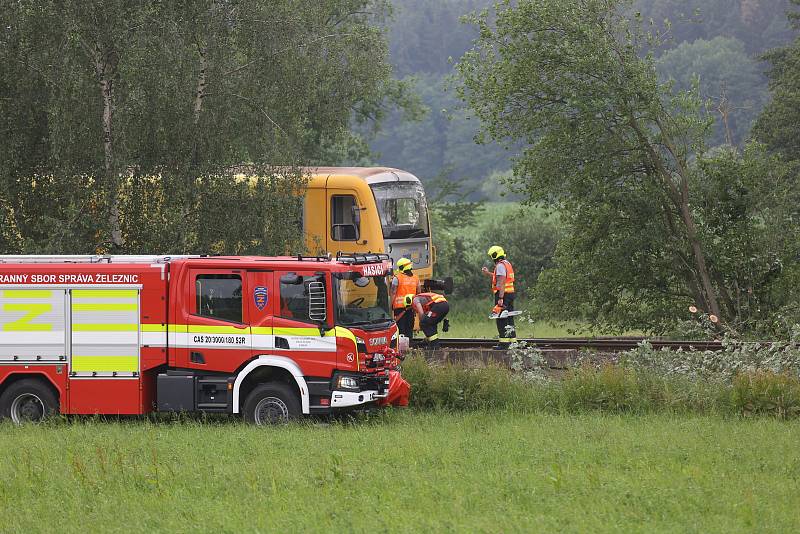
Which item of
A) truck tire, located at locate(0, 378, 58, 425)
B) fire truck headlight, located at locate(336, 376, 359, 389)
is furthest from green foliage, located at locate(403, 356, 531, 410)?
truck tire, located at locate(0, 378, 58, 425)

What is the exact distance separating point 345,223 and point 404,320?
433 centimetres

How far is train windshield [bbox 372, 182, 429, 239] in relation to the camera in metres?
23.0

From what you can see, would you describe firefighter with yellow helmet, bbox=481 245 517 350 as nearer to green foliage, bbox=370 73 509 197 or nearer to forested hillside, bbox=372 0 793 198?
forested hillside, bbox=372 0 793 198

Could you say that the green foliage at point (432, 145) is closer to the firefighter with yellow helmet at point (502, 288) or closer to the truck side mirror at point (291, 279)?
the firefighter with yellow helmet at point (502, 288)

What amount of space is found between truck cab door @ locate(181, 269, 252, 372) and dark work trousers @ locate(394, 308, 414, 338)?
4651mm

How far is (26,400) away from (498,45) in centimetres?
1235

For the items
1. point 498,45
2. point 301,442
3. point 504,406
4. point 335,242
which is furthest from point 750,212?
point 301,442

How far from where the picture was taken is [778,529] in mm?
9102

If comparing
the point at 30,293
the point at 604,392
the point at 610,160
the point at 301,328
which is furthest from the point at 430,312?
the point at 610,160

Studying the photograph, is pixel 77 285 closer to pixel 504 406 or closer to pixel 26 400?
pixel 26 400

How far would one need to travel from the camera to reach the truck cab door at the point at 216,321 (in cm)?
1423

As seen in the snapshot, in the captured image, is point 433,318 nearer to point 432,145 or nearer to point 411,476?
point 411,476

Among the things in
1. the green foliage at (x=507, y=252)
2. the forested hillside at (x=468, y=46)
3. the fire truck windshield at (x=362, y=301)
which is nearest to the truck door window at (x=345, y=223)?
the fire truck windshield at (x=362, y=301)

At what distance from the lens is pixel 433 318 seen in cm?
1798
